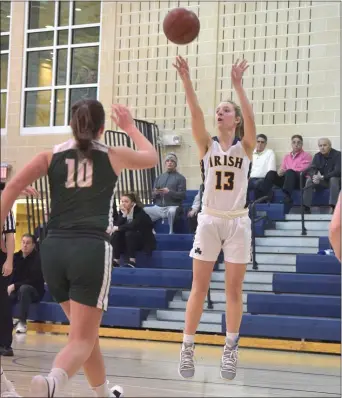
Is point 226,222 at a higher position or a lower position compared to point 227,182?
lower

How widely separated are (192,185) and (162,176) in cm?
133

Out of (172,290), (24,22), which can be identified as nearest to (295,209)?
(172,290)

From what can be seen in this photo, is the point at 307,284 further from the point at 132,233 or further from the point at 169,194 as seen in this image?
the point at 169,194

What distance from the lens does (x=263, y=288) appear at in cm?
1106

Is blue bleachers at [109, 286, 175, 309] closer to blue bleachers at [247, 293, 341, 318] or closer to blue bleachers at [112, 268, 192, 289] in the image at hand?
blue bleachers at [112, 268, 192, 289]

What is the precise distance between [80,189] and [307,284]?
22.6ft

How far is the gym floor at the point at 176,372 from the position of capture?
596cm

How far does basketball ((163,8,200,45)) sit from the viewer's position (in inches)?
244

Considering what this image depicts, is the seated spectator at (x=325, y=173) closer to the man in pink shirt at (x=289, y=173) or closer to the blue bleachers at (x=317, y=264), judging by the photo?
the man in pink shirt at (x=289, y=173)

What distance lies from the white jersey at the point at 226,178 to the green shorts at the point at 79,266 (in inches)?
73.4

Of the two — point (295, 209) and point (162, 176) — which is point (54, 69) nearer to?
point (162, 176)

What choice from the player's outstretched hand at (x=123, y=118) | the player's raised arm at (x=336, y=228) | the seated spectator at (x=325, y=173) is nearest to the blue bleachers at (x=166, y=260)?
the seated spectator at (x=325, y=173)

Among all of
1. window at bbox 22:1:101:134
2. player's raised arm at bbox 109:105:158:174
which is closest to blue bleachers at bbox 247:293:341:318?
player's raised arm at bbox 109:105:158:174

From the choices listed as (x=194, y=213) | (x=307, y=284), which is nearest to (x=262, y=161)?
(x=194, y=213)
